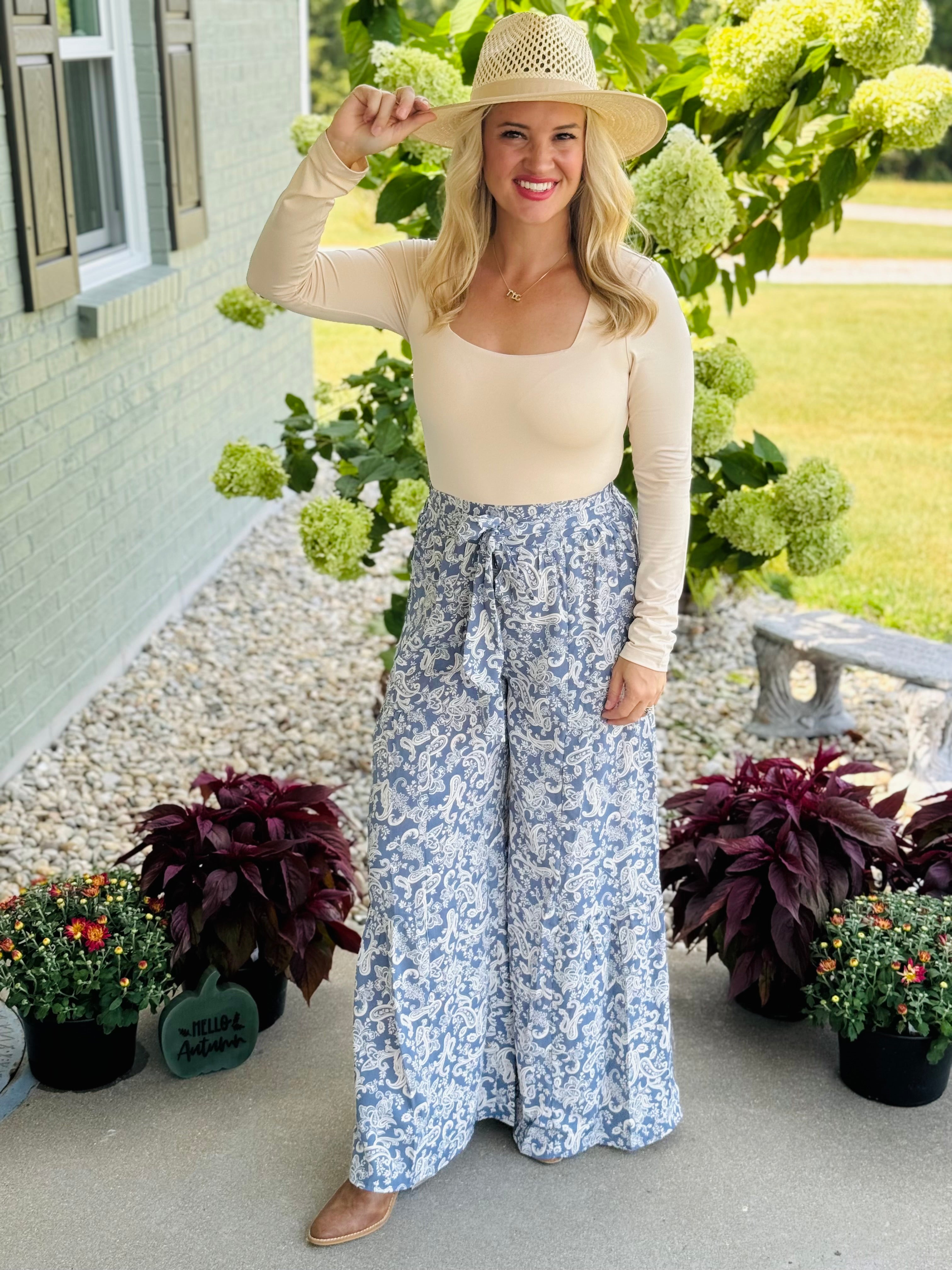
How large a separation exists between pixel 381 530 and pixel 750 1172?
1760mm

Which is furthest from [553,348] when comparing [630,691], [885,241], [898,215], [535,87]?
[898,215]

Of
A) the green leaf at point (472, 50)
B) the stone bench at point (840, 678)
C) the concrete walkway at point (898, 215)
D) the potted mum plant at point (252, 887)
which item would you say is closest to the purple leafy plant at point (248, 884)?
the potted mum plant at point (252, 887)

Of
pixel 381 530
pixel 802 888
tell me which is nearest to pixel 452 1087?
pixel 802 888

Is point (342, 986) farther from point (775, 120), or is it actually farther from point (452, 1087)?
point (775, 120)

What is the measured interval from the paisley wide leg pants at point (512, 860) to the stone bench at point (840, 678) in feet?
5.50

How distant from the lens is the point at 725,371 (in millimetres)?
3135

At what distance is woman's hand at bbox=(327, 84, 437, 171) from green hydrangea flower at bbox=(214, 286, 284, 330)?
1.50 metres

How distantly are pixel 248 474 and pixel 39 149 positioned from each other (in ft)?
3.58

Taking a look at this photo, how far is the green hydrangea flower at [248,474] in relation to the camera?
10.9 feet

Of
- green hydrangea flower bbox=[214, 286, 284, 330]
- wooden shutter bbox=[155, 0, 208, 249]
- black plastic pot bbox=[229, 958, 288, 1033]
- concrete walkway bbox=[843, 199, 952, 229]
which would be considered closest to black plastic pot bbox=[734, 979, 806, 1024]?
black plastic pot bbox=[229, 958, 288, 1033]

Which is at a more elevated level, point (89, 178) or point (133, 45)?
point (133, 45)

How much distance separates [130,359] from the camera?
4344 millimetres

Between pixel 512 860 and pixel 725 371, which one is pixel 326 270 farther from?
pixel 725 371

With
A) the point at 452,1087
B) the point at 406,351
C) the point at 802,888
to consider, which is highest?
the point at 406,351
